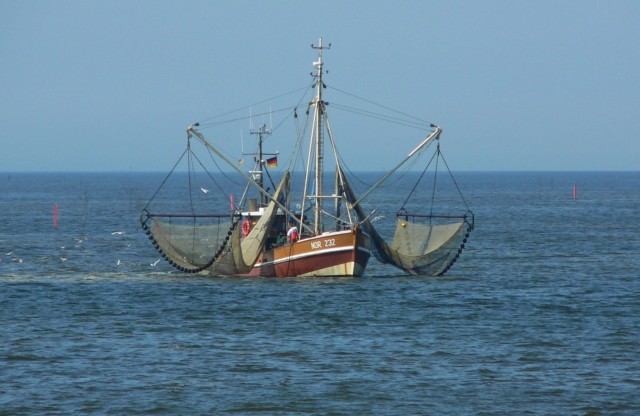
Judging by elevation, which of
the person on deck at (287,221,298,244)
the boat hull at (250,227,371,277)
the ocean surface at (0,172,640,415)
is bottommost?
the ocean surface at (0,172,640,415)

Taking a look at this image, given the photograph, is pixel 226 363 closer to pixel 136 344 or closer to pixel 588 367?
pixel 136 344


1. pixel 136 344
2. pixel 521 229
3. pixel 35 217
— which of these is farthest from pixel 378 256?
pixel 35 217

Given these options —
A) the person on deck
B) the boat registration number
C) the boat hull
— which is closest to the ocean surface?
the boat hull

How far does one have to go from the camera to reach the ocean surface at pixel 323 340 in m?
26.0

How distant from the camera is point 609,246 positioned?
66.8 meters

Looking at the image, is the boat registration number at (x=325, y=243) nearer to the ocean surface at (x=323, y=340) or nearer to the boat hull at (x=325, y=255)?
the boat hull at (x=325, y=255)

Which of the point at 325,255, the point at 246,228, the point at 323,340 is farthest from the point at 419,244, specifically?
the point at 323,340

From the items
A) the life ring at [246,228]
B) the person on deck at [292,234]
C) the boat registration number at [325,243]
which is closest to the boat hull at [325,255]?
the boat registration number at [325,243]

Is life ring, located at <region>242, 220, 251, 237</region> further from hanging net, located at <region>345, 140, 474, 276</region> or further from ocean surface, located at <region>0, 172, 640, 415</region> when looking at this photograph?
hanging net, located at <region>345, 140, 474, 276</region>

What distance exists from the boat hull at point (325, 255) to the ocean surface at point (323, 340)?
614mm

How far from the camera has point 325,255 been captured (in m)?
44.5

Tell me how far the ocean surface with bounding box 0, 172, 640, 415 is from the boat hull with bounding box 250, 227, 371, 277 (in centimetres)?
61

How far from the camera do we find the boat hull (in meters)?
43.9

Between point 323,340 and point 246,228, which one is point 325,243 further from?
point 323,340
